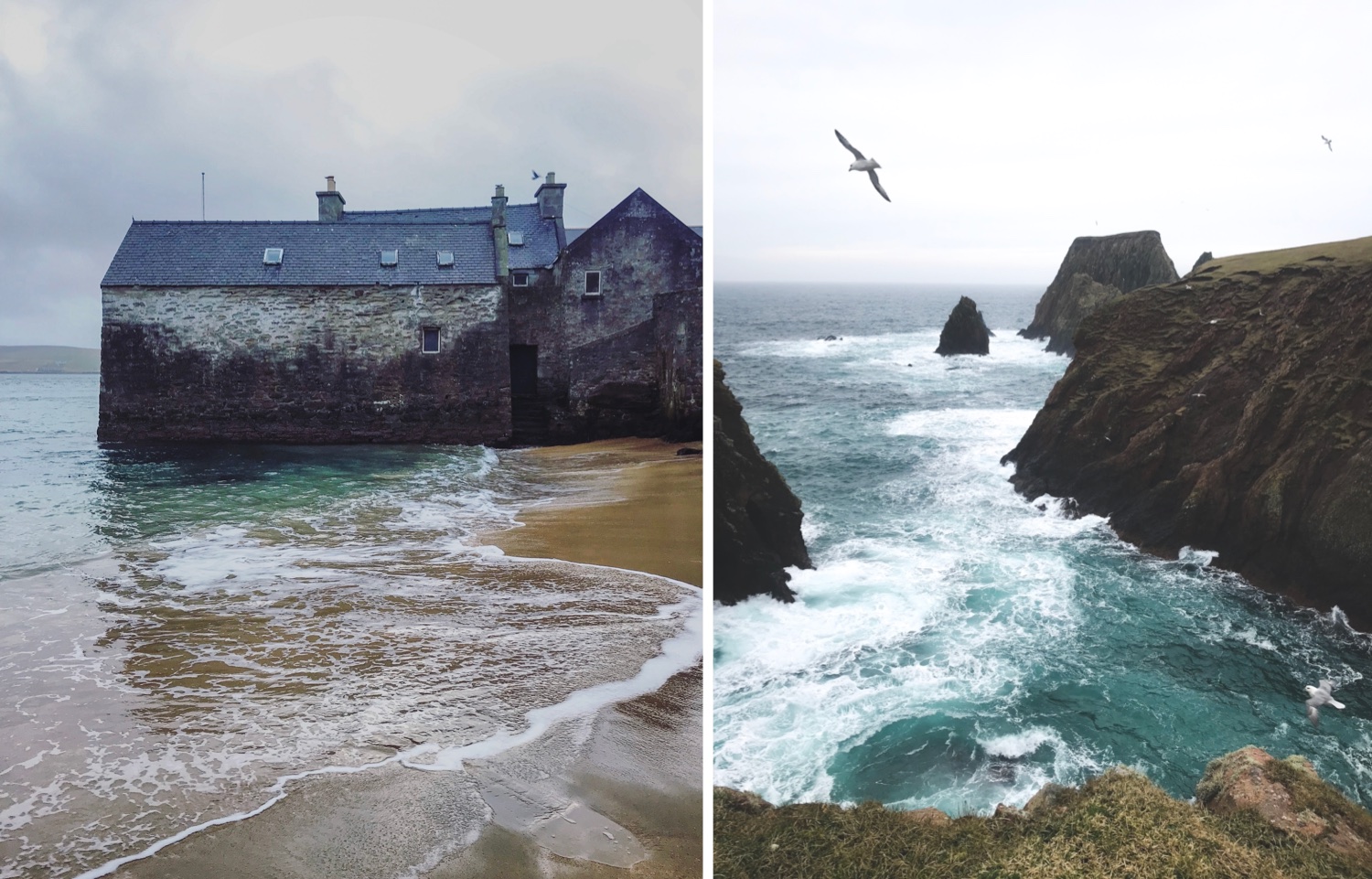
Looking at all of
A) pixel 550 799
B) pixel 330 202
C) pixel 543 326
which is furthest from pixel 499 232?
pixel 550 799

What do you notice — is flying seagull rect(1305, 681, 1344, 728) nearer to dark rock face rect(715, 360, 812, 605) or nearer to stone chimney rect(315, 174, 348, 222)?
dark rock face rect(715, 360, 812, 605)

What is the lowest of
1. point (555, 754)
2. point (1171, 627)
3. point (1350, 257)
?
point (555, 754)

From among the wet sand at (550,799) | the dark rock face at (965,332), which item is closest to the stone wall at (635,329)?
the wet sand at (550,799)

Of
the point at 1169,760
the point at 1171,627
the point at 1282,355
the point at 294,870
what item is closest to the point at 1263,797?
the point at 1169,760

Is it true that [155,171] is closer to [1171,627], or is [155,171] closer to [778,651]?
[778,651]

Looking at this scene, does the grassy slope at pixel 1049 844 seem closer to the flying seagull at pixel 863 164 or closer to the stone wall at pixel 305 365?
the stone wall at pixel 305 365

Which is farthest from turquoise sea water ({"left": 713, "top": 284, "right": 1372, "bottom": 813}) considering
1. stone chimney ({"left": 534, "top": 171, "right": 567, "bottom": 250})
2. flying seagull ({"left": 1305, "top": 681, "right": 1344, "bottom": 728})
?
stone chimney ({"left": 534, "top": 171, "right": 567, "bottom": 250})

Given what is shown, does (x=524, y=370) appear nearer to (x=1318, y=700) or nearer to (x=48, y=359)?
(x=48, y=359)
